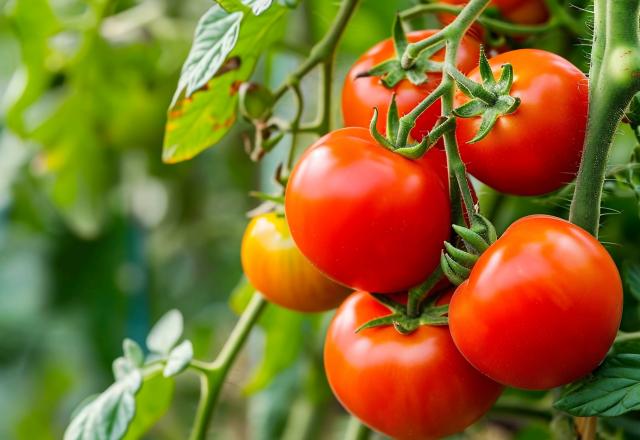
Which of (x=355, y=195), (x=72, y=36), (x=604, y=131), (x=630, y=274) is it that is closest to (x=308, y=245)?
(x=355, y=195)

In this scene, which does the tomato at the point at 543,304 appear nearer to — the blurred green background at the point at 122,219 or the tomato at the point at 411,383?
the tomato at the point at 411,383

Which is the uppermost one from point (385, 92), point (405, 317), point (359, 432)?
point (385, 92)

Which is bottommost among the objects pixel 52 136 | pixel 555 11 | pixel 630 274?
pixel 52 136

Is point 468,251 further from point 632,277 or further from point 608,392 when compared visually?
point 632,277

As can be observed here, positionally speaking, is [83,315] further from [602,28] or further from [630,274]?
[602,28]

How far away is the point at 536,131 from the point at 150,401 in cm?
44

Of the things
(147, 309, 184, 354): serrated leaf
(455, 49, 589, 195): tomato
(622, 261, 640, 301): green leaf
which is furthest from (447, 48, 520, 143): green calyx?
(147, 309, 184, 354): serrated leaf

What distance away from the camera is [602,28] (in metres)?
0.46

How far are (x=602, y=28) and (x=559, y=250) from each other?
0.40 feet

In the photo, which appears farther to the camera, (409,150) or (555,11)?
(555,11)

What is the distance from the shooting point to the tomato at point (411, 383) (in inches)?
20.5

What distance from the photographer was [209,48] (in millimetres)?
564

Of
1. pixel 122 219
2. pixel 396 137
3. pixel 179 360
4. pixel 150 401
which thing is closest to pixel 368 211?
pixel 396 137

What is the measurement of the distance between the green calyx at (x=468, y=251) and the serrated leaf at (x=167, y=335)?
1.10 ft
